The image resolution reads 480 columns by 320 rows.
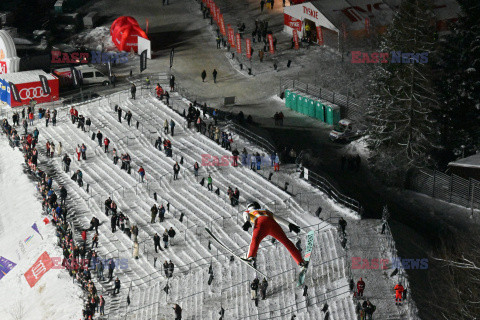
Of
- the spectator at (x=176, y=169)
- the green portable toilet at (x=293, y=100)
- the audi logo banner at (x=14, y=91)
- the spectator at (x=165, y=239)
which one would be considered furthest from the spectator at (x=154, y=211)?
the audi logo banner at (x=14, y=91)

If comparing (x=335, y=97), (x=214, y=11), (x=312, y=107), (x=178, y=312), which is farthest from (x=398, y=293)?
(x=214, y=11)

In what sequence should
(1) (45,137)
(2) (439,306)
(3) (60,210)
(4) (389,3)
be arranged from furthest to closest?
1. (4) (389,3)
2. (1) (45,137)
3. (3) (60,210)
4. (2) (439,306)

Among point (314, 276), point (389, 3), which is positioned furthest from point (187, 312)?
point (389, 3)

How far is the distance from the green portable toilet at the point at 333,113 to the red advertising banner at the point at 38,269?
22.9m

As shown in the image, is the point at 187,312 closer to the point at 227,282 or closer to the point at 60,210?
the point at 227,282

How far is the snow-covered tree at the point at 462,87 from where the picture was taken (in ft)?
221

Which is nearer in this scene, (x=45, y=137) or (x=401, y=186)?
(x=401, y=186)

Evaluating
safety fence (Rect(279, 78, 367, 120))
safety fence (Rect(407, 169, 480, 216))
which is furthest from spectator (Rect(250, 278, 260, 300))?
safety fence (Rect(279, 78, 367, 120))

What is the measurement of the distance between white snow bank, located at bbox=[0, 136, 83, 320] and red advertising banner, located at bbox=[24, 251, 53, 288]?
30 cm

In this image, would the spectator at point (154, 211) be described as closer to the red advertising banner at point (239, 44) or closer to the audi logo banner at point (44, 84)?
the audi logo banner at point (44, 84)

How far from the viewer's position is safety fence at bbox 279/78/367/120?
73.2 m

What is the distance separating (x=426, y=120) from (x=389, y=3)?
22.3 metres

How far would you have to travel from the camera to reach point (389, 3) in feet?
281

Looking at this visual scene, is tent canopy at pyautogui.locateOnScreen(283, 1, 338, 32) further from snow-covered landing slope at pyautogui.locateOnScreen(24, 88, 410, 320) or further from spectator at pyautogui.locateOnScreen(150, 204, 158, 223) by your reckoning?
spectator at pyautogui.locateOnScreen(150, 204, 158, 223)
